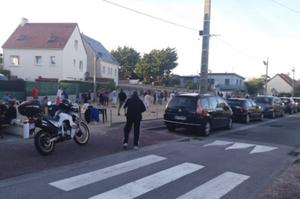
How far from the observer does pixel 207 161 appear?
8016 millimetres

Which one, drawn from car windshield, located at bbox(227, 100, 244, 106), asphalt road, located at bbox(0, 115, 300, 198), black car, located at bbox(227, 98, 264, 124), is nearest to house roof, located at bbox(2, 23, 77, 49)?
car windshield, located at bbox(227, 100, 244, 106)

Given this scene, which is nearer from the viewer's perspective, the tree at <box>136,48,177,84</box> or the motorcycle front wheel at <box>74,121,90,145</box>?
the motorcycle front wheel at <box>74,121,90,145</box>

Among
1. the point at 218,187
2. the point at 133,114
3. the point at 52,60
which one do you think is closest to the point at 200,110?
the point at 133,114

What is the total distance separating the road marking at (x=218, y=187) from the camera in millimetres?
5400

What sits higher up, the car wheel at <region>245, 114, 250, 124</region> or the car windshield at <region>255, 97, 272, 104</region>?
the car windshield at <region>255, 97, 272, 104</region>

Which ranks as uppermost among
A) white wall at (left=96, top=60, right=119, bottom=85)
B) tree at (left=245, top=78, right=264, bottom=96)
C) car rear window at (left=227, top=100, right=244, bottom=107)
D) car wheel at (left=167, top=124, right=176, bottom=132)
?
white wall at (left=96, top=60, right=119, bottom=85)

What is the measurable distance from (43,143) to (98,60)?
139 feet

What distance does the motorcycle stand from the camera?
25.2 feet

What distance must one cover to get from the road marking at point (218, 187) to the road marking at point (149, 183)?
647 millimetres

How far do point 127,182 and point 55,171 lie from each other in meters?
1.61

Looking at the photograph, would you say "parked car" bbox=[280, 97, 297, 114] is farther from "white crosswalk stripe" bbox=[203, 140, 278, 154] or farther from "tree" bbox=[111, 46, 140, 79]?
"tree" bbox=[111, 46, 140, 79]

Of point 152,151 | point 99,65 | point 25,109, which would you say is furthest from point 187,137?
point 99,65

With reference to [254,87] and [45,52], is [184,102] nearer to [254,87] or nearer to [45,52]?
[45,52]

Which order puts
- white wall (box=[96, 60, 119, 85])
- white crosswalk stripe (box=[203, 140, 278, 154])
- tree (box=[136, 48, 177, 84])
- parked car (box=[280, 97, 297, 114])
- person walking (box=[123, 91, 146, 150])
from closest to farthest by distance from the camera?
person walking (box=[123, 91, 146, 150])
white crosswalk stripe (box=[203, 140, 278, 154])
parked car (box=[280, 97, 297, 114])
white wall (box=[96, 60, 119, 85])
tree (box=[136, 48, 177, 84])
